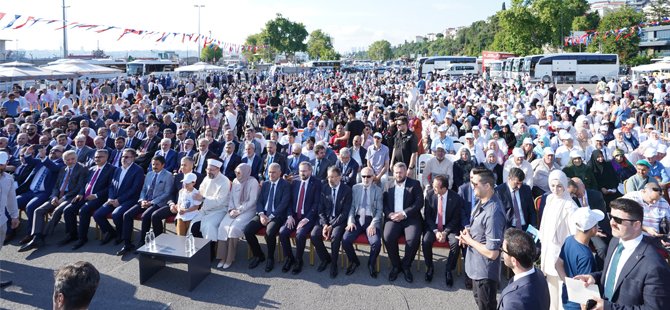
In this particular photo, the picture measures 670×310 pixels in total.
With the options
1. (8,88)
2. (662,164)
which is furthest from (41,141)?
(8,88)

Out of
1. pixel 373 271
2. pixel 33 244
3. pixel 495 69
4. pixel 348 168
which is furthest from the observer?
pixel 495 69

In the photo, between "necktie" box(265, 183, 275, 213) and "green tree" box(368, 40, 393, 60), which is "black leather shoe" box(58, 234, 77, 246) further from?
"green tree" box(368, 40, 393, 60)

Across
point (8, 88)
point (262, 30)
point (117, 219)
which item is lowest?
point (117, 219)

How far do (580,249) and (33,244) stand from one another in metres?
6.60

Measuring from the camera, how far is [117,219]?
6262mm

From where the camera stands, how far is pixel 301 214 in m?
5.95

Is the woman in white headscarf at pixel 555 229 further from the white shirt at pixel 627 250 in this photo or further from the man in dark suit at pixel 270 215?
the man in dark suit at pixel 270 215

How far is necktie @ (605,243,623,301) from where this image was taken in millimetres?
2684

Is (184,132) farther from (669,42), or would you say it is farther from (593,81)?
(669,42)

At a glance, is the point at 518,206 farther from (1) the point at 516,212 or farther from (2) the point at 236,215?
(2) the point at 236,215

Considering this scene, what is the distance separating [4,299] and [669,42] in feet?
251

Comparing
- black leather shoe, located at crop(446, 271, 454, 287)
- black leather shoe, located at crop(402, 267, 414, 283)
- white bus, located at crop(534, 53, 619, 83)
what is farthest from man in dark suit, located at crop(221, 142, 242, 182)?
white bus, located at crop(534, 53, 619, 83)

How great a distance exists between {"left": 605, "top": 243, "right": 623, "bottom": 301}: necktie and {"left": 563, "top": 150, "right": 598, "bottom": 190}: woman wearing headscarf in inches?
150

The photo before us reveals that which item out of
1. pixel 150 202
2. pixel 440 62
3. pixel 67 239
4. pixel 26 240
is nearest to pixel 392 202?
pixel 150 202
